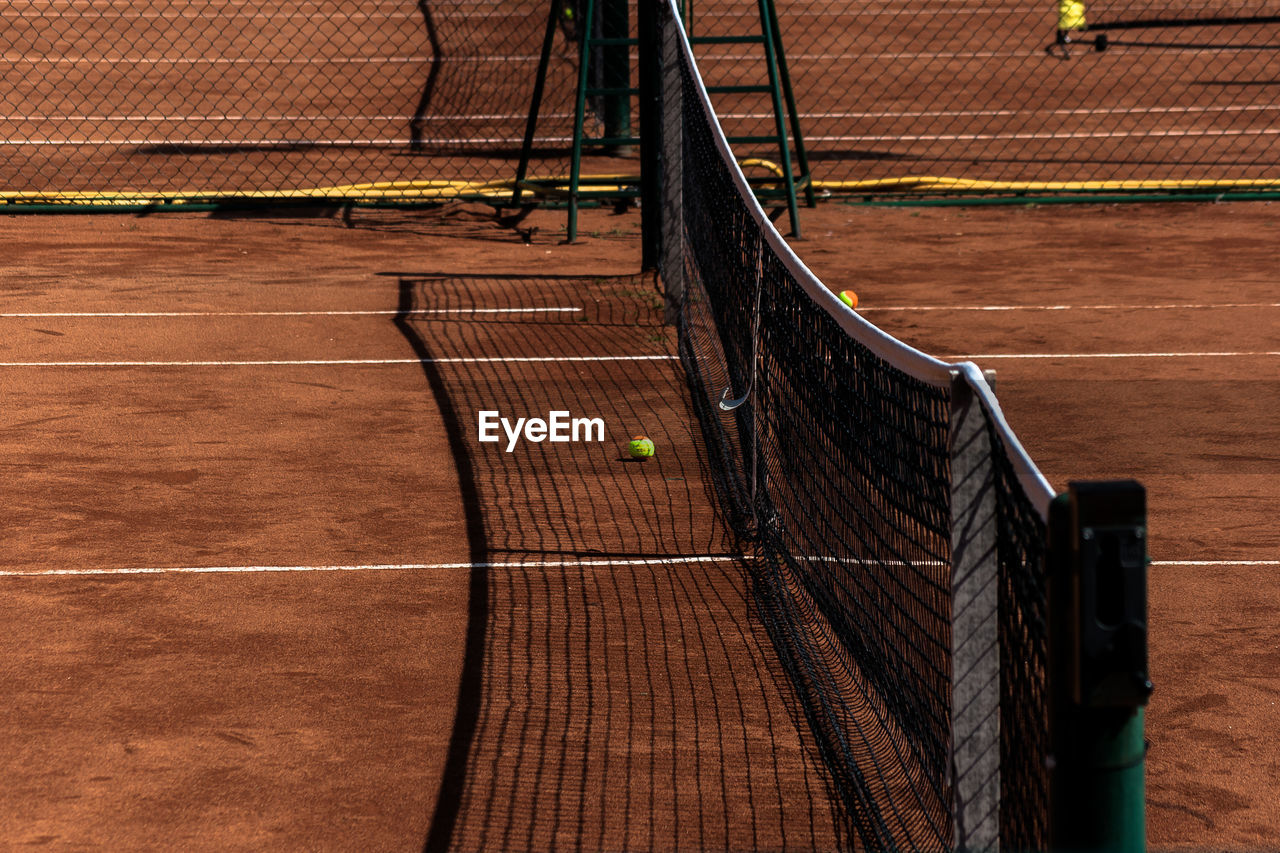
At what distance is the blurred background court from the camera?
13.5ft

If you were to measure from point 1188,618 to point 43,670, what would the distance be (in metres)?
3.72

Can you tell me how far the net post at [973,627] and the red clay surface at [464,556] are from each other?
851mm

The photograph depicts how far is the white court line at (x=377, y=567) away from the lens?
564cm

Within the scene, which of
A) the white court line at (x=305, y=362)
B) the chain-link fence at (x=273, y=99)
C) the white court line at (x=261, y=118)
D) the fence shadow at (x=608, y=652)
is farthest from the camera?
the white court line at (x=261, y=118)

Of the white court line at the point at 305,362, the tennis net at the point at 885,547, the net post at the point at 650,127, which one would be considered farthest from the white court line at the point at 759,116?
the tennis net at the point at 885,547

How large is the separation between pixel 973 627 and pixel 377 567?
10.4 feet

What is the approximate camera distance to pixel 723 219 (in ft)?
24.7

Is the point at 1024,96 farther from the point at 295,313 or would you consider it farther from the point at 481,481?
the point at 481,481

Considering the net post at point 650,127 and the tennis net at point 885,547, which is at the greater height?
the net post at point 650,127

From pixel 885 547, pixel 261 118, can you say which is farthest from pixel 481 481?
pixel 261 118

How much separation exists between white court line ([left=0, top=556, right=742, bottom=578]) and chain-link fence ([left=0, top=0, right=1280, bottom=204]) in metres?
7.48

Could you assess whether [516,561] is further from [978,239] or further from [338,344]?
[978,239]

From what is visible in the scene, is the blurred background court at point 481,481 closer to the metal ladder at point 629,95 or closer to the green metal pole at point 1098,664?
the metal ladder at point 629,95

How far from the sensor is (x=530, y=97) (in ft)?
66.0
